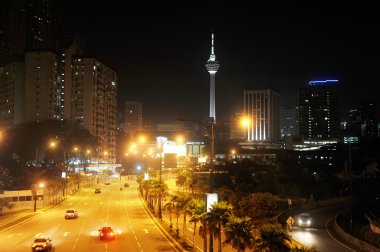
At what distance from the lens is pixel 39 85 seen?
164625 mm

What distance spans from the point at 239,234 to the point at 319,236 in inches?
938

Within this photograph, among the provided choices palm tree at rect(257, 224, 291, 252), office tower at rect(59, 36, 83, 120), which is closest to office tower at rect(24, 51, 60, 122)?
office tower at rect(59, 36, 83, 120)

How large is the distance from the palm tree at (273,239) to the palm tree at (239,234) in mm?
3237

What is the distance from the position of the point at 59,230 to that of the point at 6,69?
142 metres

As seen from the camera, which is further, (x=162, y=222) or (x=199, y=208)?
(x=162, y=222)

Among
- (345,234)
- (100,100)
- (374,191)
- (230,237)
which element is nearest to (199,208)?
(230,237)

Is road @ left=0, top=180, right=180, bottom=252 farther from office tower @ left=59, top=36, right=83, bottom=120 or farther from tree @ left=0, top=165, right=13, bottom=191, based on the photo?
office tower @ left=59, top=36, right=83, bottom=120

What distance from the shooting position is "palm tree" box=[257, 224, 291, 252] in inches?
883

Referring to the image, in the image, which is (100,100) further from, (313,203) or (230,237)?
(230,237)

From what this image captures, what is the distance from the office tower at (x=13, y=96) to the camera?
16825 cm

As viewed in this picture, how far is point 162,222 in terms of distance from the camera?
178 feet

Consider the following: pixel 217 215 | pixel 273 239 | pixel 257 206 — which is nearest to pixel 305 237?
pixel 257 206

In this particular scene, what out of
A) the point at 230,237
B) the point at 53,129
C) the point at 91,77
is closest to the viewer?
the point at 230,237

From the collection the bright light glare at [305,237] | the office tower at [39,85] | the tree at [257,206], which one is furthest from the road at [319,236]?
the office tower at [39,85]
